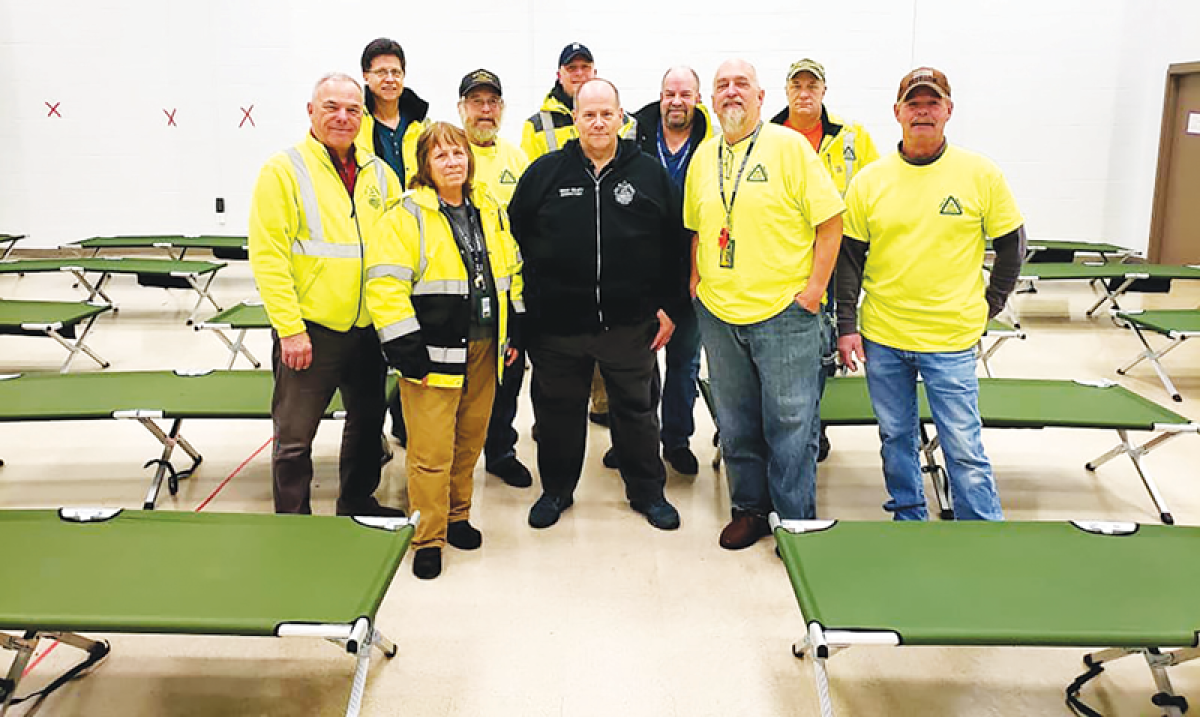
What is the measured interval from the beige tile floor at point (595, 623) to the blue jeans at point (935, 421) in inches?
18.4

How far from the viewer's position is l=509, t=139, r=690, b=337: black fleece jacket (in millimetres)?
2788

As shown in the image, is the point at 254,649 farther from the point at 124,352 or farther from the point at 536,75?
the point at 536,75

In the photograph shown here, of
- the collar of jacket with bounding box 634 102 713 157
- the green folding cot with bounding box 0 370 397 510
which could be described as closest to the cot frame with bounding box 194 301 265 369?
the green folding cot with bounding box 0 370 397 510

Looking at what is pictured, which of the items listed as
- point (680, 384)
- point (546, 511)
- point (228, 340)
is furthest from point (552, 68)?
point (546, 511)

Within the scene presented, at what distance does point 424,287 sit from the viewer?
8.66ft

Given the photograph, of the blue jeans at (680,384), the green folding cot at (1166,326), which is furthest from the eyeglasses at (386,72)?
the green folding cot at (1166,326)

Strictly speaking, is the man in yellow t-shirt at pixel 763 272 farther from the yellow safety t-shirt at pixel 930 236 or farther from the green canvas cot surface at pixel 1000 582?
the green canvas cot surface at pixel 1000 582

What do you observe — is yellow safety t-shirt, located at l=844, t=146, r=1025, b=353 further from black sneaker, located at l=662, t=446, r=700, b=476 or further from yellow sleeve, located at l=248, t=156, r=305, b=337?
yellow sleeve, located at l=248, t=156, r=305, b=337

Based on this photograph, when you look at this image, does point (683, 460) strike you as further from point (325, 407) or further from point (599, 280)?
point (325, 407)

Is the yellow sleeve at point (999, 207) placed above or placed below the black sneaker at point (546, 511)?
above

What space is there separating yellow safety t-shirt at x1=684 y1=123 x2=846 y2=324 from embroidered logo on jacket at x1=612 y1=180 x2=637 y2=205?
0.21 m

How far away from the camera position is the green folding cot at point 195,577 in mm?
1824

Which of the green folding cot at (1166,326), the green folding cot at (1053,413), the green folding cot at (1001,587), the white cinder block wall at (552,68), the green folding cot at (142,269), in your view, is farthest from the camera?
the white cinder block wall at (552,68)

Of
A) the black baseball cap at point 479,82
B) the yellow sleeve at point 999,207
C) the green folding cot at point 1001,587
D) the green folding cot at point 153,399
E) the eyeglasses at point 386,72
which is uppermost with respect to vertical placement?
the eyeglasses at point 386,72
